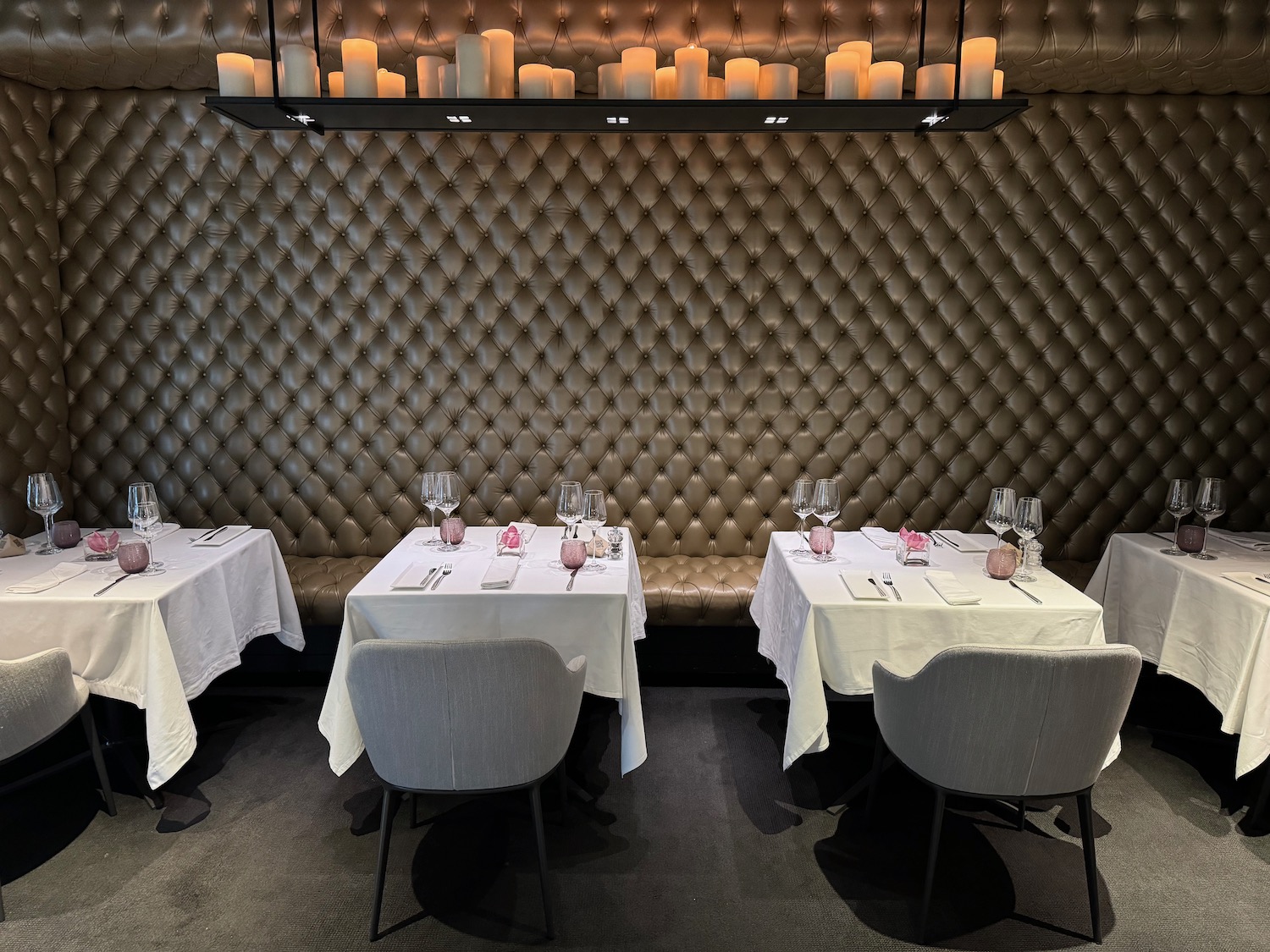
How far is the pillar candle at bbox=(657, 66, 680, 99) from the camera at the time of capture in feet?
9.29

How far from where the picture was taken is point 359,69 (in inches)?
108

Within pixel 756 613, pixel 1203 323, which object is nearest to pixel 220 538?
pixel 756 613

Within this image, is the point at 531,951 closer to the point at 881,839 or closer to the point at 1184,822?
the point at 881,839

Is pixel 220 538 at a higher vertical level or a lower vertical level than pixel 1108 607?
higher

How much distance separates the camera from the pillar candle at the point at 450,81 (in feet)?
9.14

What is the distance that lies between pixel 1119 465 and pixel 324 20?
3.83 meters

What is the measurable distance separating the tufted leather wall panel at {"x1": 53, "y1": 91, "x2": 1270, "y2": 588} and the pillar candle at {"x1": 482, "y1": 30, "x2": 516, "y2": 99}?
0.97 meters

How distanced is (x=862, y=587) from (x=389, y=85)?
7.11 feet

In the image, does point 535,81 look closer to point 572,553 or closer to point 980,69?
point 980,69

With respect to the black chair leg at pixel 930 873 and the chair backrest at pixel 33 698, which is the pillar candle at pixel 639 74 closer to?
the black chair leg at pixel 930 873

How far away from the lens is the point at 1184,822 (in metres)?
2.80

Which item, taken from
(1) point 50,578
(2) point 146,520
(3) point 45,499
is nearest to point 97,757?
(1) point 50,578

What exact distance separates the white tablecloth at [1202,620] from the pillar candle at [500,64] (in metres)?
2.73

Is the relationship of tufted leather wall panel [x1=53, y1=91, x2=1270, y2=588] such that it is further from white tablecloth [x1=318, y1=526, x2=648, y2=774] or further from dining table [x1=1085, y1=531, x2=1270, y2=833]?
white tablecloth [x1=318, y1=526, x2=648, y2=774]
